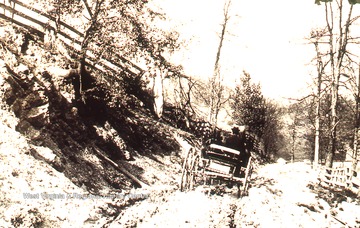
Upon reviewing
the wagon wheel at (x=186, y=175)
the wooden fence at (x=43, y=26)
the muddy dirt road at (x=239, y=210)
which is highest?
the wooden fence at (x=43, y=26)

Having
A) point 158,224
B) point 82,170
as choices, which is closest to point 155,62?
point 82,170

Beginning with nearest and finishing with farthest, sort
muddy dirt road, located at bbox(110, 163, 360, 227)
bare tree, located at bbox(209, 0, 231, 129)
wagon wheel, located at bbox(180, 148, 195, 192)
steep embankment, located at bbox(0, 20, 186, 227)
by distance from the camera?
1. steep embankment, located at bbox(0, 20, 186, 227)
2. muddy dirt road, located at bbox(110, 163, 360, 227)
3. wagon wheel, located at bbox(180, 148, 195, 192)
4. bare tree, located at bbox(209, 0, 231, 129)

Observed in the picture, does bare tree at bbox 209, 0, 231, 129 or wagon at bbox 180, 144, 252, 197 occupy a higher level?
bare tree at bbox 209, 0, 231, 129

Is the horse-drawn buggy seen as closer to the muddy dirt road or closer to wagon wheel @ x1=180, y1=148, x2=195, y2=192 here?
wagon wheel @ x1=180, y1=148, x2=195, y2=192

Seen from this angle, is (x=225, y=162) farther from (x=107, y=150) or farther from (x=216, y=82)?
(x=216, y=82)

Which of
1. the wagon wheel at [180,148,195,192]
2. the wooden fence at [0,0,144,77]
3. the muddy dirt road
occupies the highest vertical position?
the wooden fence at [0,0,144,77]

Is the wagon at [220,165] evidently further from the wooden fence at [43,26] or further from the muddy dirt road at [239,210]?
the wooden fence at [43,26]

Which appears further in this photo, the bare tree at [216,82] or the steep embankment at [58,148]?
the bare tree at [216,82]

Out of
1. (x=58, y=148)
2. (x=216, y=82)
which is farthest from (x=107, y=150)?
(x=216, y=82)

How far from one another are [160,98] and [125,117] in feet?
14.3

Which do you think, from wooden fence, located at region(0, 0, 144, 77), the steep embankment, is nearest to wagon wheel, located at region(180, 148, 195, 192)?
the steep embankment

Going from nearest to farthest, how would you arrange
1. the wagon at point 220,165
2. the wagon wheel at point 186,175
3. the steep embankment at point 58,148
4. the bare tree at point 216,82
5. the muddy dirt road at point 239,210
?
1. the steep embankment at point 58,148
2. the muddy dirt road at point 239,210
3. the wagon wheel at point 186,175
4. the wagon at point 220,165
5. the bare tree at point 216,82

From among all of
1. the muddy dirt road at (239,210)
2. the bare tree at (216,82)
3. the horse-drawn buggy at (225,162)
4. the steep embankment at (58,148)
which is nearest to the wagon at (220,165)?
the horse-drawn buggy at (225,162)

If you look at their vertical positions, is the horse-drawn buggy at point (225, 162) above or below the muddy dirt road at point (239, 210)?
above
